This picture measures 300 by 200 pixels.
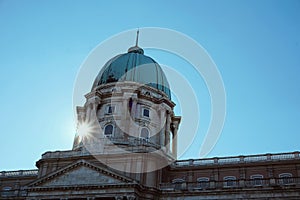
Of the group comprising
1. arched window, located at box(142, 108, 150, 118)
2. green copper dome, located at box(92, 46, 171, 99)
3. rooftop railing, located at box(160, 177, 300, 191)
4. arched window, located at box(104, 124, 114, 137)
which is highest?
green copper dome, located at box(92, 46, 171, 99)

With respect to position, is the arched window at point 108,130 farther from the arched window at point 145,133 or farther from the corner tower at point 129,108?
the arched window at point 145,133

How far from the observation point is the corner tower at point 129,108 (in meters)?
50.9

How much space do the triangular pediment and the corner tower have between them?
5.99 meters

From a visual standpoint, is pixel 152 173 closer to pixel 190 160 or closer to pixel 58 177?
pixel 190 160

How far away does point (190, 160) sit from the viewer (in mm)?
45094

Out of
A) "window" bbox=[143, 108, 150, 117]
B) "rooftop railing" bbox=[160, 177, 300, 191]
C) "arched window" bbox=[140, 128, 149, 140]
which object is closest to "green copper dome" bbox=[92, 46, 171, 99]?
"window" bbox=[143, 108, 150, 117]

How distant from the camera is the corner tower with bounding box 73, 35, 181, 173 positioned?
167ft

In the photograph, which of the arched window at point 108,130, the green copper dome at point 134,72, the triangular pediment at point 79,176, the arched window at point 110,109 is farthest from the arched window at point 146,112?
the triangular pediment at point 79,176

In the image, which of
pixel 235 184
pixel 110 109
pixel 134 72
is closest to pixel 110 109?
pixel 110 109

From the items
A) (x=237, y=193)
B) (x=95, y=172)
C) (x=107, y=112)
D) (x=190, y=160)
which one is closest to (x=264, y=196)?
(x=237, y=193)

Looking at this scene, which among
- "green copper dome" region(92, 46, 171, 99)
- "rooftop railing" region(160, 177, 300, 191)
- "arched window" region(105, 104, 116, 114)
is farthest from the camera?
"green copper dome" region(92, 46, 171, 99)

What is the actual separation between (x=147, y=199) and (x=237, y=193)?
9229mm

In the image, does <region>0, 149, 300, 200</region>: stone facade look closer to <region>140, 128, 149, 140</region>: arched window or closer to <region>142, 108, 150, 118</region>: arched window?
<region>140, 128, 149, 140</region>: arched window

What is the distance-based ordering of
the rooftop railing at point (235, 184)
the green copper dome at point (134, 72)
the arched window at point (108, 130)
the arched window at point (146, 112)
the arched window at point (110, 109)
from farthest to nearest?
the green copper dome at point (134, 72) < the arched window at point (146, 112) < the arched window at point (110, 109) < the arched window at point (108, 130) < the rooftop railing at point (235, 184)
